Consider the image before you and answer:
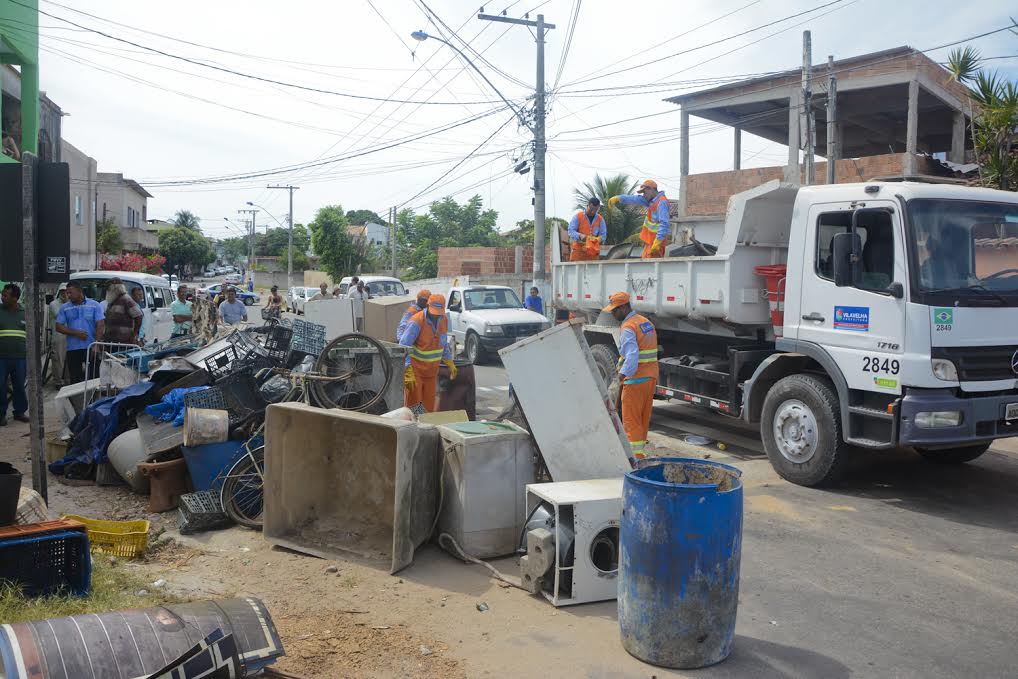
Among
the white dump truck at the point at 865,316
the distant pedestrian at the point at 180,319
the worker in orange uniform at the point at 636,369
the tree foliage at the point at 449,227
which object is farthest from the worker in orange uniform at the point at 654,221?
the tree foliage at the point at 449,227

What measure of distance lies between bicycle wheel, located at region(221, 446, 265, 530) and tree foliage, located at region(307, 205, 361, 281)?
148ft

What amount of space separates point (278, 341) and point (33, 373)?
329 cm

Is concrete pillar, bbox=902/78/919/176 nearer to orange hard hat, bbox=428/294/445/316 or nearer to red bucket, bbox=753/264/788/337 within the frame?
red bucket, bbox=753/264/788/337

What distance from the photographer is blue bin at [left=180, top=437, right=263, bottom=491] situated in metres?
6.77

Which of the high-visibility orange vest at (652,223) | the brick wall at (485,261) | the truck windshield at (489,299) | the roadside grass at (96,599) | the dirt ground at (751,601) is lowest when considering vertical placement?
the dirt ground at (751,601)

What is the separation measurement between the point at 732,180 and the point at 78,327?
54.2 ft

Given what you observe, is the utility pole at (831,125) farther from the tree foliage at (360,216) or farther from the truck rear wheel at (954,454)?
the tree foliage at (360,216)

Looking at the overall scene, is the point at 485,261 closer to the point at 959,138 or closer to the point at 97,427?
the point at 959,138

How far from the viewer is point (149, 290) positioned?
15.8 meters

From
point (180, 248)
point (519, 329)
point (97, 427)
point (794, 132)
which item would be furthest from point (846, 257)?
point (180, 248)

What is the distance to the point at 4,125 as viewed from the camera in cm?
1842

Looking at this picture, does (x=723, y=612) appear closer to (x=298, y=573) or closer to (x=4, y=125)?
(x=298, y=573)

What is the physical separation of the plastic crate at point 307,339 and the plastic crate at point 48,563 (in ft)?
14.9

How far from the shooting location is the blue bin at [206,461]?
6773 mm
